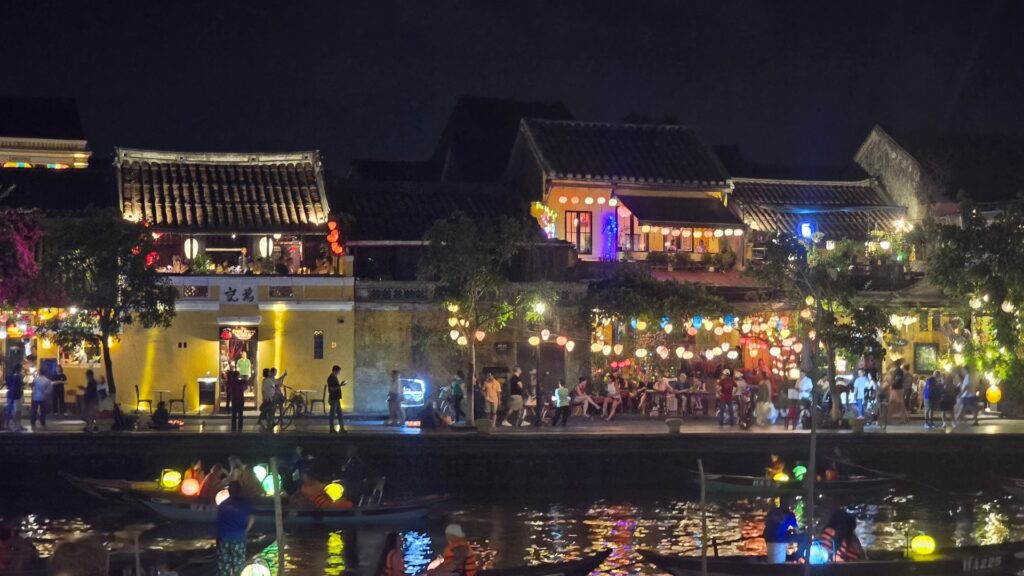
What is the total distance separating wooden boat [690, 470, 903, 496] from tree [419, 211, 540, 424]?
8349 mm

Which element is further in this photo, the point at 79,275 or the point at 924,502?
the point at 79,275

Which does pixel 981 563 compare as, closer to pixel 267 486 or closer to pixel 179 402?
pixel 267 486

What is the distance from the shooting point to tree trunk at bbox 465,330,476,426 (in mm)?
39438

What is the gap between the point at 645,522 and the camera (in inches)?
1247

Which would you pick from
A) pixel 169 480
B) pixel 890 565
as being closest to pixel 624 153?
pixel 169 480

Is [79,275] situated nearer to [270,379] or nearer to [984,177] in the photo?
[270,379]

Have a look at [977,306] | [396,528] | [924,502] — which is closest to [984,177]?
[977,306]

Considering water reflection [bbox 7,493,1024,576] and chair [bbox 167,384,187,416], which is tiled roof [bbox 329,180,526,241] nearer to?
chair [bbox 167,384,187,416]

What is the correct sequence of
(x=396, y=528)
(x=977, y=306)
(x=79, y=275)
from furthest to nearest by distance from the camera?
(x=977, y=306) < (x=79, y=275) < (x=396, y=528)

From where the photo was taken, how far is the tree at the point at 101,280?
129 ft

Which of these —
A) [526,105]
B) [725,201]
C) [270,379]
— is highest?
[526,105]

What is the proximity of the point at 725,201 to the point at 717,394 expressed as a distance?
10718mm

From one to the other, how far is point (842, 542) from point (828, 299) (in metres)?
19.7

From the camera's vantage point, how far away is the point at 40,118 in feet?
179
